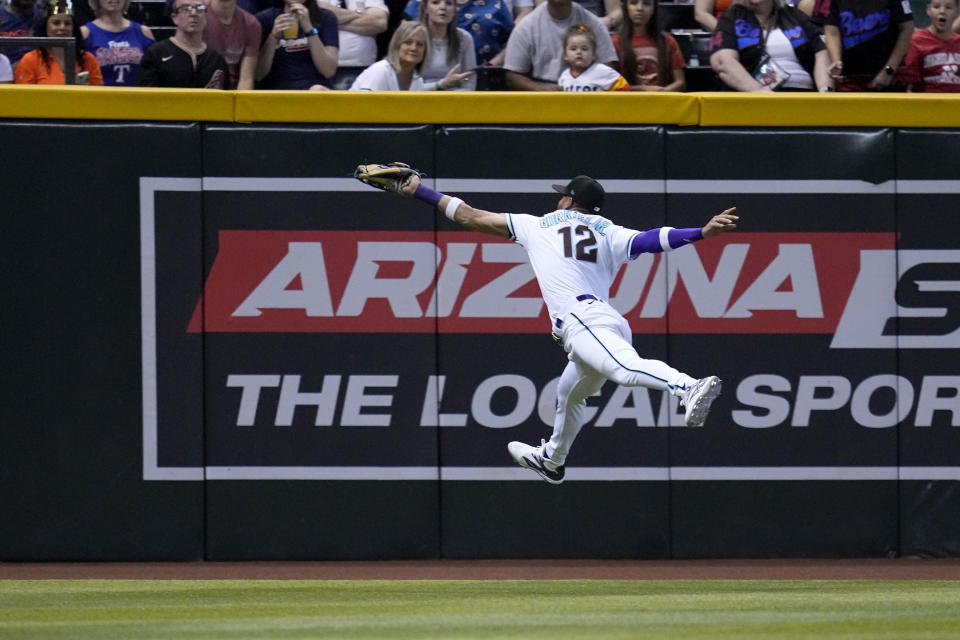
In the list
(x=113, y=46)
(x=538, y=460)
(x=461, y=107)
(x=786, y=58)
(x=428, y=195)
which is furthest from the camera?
(x=786, y=58)

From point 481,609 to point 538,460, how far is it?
145 centimetres

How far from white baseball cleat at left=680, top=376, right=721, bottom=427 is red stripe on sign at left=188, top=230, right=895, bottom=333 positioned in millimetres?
2447

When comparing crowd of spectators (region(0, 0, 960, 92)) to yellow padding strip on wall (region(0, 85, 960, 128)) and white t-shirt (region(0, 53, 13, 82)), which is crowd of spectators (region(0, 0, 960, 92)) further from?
yellow padding strip on wall (region(0, 85, 960, 128))

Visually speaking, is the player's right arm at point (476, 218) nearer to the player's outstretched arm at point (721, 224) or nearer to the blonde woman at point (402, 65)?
the player's outstretched arm at point (721, 224)

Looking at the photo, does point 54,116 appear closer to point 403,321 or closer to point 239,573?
point 403,321

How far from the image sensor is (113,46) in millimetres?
10555

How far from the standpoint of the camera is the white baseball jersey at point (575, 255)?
842 centimetres

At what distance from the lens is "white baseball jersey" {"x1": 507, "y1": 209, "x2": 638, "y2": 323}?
8.42 metres

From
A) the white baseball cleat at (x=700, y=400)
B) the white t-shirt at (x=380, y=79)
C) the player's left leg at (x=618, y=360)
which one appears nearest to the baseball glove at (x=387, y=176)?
the player's left leg at (x=618, y=360)

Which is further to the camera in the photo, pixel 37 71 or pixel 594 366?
pixel 37 71

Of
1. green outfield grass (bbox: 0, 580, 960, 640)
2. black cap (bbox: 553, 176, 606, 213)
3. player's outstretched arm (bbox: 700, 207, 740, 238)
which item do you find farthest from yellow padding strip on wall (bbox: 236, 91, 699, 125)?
green outfield grass (bbox: 0, 580, 960, 640)

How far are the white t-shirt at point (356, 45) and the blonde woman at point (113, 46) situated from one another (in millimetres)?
1531

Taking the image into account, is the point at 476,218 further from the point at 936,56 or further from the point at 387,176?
the point at 936,56

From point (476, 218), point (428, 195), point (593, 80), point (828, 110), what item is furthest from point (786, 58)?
point (428, 195)
